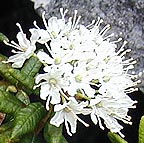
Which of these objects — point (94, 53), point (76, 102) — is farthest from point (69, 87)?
point (94, 53)

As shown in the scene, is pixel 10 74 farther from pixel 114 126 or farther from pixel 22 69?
pixel 114 126

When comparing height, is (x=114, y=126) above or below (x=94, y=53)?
below

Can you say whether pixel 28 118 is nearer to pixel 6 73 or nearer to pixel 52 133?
pixel 52 133

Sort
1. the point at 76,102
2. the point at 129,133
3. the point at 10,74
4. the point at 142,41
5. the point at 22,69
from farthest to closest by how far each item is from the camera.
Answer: the point at 129,133, the point at 142,41, the point at 22,69, the point at 10,74, the point at 76,102

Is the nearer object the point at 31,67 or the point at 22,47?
the point at 22,47

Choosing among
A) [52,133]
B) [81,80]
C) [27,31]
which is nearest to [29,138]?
[52,133]

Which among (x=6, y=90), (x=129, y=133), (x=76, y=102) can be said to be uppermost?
(x=6, y=90)

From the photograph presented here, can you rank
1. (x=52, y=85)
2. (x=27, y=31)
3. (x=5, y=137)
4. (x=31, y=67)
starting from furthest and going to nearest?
1. (x=27, y=31)
2. (x=31, y=67)
3. (x=5, y=137)
4. (x=52, y=85)
